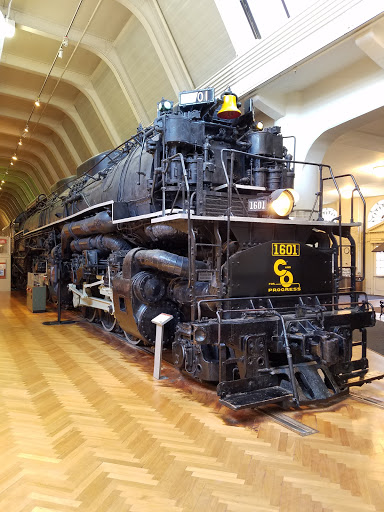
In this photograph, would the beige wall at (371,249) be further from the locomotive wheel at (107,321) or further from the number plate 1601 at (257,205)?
the number plate 1601 at (257,205)

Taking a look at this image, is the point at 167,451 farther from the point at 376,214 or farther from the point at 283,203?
the point at 376,214

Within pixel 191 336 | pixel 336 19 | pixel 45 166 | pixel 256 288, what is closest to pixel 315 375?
pixel 256 288

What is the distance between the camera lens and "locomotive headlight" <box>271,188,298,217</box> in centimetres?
436

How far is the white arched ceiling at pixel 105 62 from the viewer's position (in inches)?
344

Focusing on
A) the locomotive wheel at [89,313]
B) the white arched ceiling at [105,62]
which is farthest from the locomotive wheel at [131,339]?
the white arched ceiling at [105,62]

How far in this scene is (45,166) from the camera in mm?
22609

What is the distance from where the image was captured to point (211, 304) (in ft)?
13.6

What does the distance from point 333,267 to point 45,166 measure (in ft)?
68.5

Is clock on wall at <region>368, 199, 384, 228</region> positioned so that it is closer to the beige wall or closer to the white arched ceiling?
the beige wall

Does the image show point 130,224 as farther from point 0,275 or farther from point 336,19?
point 0,275

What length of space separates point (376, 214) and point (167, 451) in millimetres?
17770

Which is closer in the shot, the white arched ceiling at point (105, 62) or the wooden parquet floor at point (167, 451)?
the wooden parquet floor at point (167, 451)

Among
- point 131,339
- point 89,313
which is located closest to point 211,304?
point 131,339

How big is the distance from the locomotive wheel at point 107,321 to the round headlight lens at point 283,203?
13.3 ft
